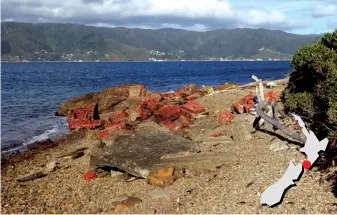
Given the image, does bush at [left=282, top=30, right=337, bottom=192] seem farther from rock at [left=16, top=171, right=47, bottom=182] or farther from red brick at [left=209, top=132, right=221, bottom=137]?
rock at [left=16, top=171, right=47, bottom=182]

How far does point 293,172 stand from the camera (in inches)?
500

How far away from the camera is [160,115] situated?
23906mm

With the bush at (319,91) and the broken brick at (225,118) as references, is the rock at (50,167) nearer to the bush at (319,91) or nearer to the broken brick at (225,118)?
the broken brick at (225,118)

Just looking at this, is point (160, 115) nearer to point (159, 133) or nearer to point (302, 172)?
point (159, 133)

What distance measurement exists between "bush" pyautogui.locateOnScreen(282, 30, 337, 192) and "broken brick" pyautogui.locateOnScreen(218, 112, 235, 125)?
3.20 metres

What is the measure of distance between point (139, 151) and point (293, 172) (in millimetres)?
6353

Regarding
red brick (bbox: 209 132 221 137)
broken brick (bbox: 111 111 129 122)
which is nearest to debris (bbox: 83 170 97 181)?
red brick (bbox: 209 132 221 137)

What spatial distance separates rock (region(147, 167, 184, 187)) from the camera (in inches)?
551

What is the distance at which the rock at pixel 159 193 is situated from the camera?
12.9 meters

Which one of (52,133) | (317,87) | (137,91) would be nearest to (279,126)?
(317,87)

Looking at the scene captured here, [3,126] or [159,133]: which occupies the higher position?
[159,133]

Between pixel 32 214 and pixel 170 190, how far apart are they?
4568mm

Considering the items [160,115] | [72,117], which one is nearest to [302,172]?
[160,115]

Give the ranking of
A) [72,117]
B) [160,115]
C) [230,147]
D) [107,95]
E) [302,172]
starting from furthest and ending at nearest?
[107,95] < [72,117] < [160,115] < [230,147] < [302,172]
